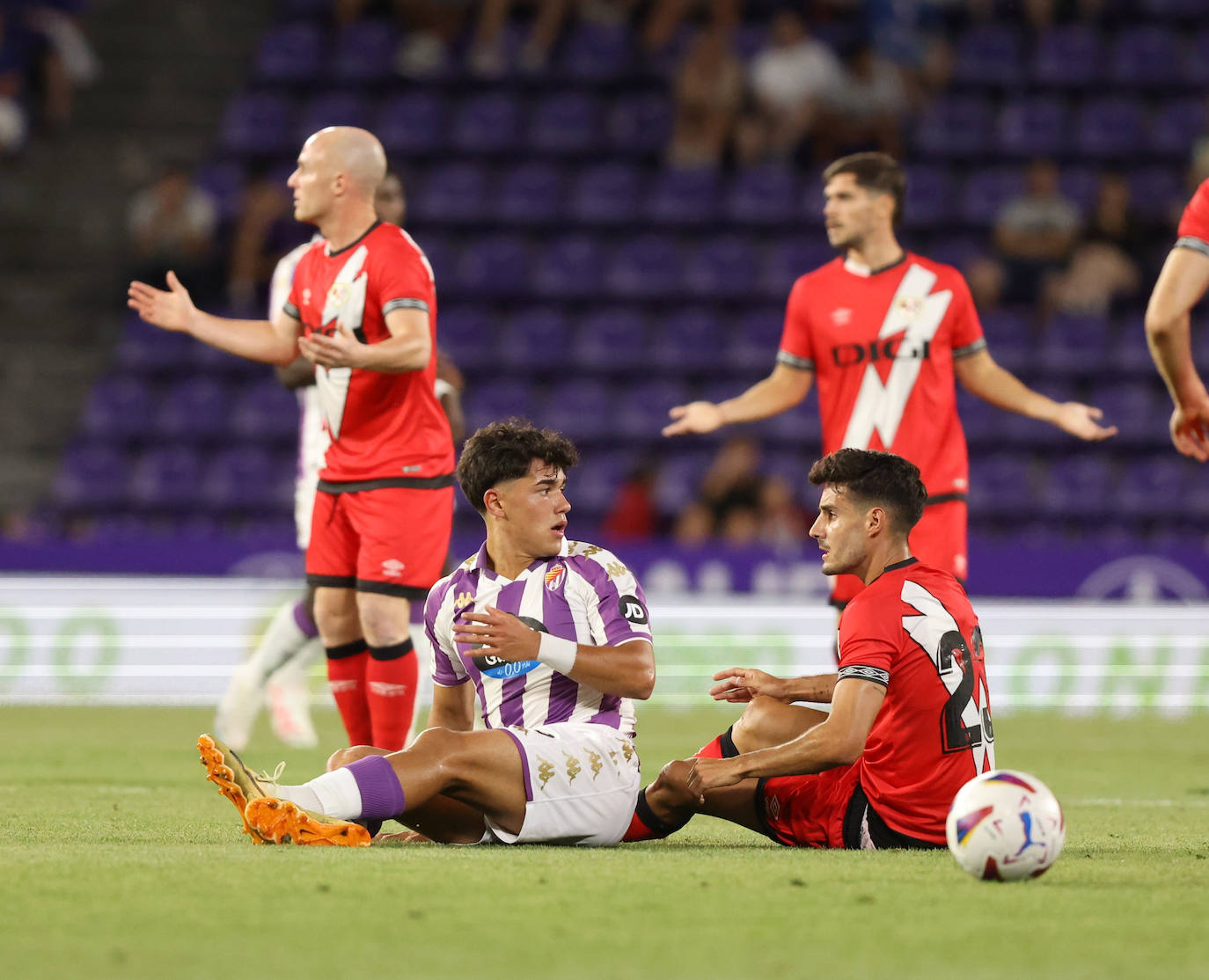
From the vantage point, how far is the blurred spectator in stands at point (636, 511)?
1263 centimetres

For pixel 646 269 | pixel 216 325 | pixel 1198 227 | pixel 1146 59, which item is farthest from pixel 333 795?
pixel 1146 59

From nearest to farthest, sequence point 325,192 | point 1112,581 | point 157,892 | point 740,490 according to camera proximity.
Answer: point 157,892 < point 325,192 < point 1112,581 < point 740,490

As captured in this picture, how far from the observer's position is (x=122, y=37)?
1805 centimetres

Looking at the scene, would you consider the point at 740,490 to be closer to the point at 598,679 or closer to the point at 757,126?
the point at 757,126

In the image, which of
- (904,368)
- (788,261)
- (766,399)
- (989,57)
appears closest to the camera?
(904,368)

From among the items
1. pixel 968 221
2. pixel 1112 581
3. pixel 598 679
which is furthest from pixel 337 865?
pixel 968 221

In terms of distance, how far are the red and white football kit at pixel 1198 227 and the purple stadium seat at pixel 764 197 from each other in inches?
409

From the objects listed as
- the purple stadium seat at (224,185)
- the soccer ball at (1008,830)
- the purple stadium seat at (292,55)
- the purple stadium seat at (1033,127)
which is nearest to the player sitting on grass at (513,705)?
the soccer ball at (1008,830)

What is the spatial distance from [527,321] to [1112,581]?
541 centimetres

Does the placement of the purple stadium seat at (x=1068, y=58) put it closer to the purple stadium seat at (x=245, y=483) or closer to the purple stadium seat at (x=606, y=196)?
the purple stadium seat at (x=606, y=196)

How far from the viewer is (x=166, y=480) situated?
44.8ft

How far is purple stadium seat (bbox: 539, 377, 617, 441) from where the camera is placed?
45.0 feet

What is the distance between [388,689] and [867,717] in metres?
2.34

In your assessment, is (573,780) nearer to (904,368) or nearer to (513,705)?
(513,705)
